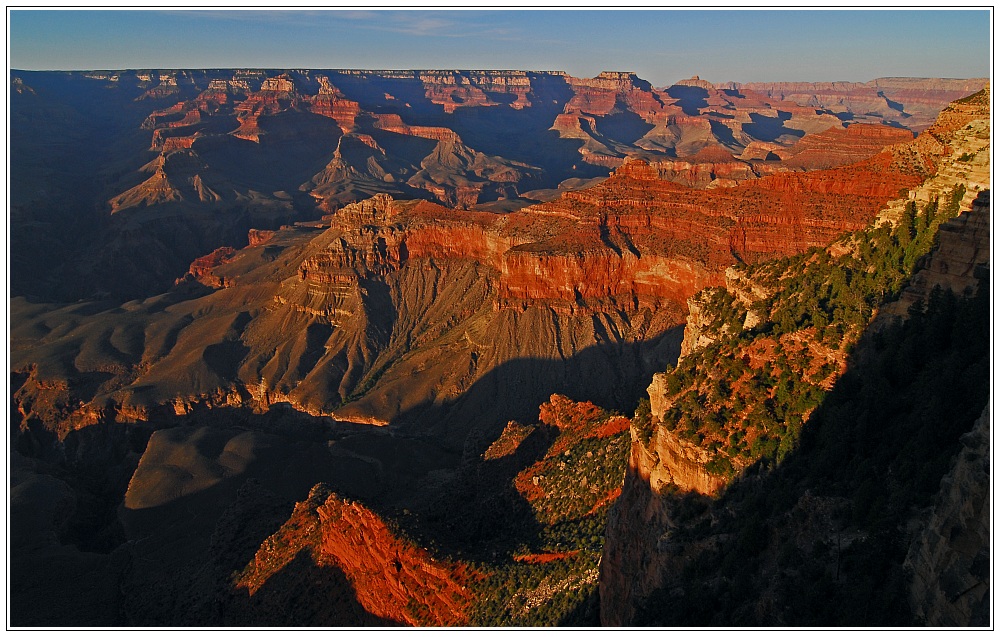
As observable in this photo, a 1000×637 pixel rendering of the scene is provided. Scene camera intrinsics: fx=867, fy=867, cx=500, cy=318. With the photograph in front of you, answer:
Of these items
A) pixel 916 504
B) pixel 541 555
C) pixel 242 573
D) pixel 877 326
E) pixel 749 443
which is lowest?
pixel 242 573

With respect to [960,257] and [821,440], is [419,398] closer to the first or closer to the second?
[821,440]

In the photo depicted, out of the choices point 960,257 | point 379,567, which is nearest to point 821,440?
point 960,257

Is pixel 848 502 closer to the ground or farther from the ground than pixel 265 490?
farther from the ground

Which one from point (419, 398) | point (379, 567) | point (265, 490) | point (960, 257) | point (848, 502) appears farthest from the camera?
point (419, 398)

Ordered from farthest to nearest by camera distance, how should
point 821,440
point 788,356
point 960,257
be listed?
point 788,356 < point 821,440 < point 960,257

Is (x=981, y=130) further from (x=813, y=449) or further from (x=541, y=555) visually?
(x=541, y=555)

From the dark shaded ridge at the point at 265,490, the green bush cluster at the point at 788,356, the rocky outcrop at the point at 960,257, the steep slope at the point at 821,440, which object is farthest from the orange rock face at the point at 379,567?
the rocky outcrop at the point at 960,257

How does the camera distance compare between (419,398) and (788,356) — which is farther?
(419,398)

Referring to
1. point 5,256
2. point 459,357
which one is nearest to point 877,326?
point 5,256

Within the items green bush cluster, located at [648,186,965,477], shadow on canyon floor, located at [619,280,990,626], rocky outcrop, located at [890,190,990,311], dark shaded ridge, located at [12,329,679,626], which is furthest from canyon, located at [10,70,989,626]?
shadow on canyon floor, located at [619,280,990,626]
